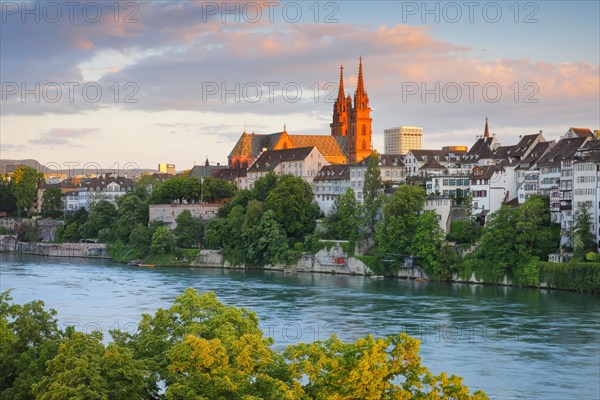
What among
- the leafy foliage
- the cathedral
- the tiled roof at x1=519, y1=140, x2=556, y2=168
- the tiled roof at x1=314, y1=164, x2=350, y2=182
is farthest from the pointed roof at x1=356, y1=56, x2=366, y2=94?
the leafy foliage

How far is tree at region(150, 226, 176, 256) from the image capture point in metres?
99.0

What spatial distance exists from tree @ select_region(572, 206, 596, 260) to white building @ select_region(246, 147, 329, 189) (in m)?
44.4

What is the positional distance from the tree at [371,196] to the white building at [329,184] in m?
8.89

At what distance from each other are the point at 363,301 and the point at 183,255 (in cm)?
3743

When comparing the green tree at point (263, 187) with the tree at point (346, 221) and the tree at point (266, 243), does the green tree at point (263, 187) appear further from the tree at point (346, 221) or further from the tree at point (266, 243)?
the tree at point (346, 221)

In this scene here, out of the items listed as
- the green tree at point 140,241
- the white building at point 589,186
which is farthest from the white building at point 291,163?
the white building at point 589,186

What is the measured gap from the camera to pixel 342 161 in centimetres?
13038

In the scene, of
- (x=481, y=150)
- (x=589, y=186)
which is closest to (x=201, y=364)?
(x=589, y=186)

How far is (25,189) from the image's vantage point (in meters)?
141

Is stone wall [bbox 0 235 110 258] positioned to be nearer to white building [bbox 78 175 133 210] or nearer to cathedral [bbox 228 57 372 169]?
white building [bbox 78 175 133 210]

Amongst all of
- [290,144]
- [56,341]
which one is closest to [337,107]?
[290,144]

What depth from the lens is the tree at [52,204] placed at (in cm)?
13538

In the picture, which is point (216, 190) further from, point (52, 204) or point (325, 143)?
point (52, 204)

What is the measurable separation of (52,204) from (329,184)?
4752 cm
